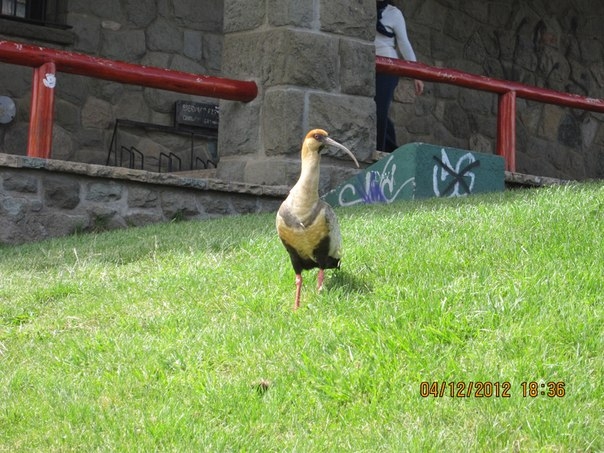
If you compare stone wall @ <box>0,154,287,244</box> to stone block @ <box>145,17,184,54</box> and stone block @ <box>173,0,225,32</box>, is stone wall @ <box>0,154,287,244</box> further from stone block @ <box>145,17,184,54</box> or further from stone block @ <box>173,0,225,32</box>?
stone block @ <box>173,0,225,32</box>

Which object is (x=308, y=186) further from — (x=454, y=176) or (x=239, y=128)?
(x=239, y=128)

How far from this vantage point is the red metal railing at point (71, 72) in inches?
324

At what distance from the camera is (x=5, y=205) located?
7969 millimetres

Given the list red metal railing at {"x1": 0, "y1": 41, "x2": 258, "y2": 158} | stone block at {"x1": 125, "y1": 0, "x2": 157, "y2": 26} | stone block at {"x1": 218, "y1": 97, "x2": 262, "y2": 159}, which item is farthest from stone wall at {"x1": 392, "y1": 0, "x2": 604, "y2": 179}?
red metal railing at {"x1": 0, "y1": 41, "x2": 258, "y2": 158}

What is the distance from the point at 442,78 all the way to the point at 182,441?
22.8 ft

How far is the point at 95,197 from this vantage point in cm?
830

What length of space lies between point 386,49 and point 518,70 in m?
4.51

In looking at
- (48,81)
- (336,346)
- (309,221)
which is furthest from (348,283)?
(48,81)

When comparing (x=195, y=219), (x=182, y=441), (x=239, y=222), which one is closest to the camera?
(x=182, y=441)

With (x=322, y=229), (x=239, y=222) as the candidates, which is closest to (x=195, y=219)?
(x=239, y=222)

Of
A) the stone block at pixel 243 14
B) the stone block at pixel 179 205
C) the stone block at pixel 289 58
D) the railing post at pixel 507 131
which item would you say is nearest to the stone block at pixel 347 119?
the stone block at pixel 289 58

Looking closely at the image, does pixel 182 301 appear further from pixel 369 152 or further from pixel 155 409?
pixel 369 152

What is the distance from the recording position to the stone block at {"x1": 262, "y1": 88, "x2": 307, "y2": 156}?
8.81 meters

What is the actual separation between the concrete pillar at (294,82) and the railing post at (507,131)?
1.63 metres
